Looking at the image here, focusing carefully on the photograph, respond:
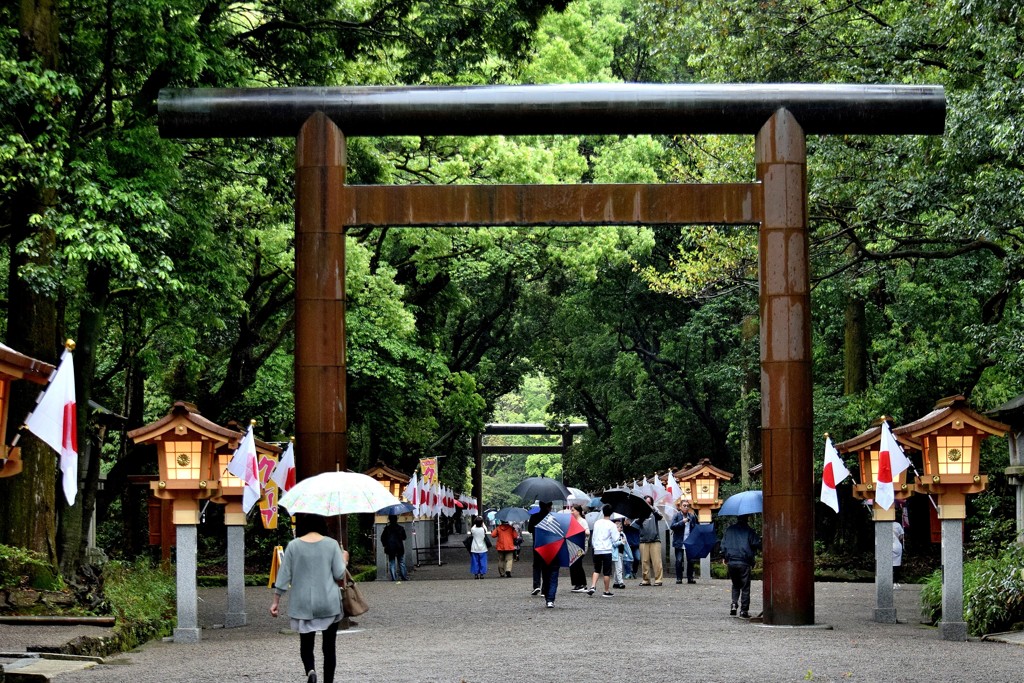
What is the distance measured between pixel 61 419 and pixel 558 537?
→ 10340 mm

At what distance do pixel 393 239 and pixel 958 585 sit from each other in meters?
22.0

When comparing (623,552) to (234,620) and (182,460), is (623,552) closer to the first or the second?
(234,620)

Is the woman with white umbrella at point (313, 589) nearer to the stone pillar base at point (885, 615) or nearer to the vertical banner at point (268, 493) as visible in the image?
the stone pillar base at point (885, 615)

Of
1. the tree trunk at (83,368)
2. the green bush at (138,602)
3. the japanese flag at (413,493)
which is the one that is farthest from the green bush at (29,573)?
the japanese flag at (413,493)

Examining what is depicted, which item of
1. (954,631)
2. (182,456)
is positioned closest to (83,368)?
(182,456)

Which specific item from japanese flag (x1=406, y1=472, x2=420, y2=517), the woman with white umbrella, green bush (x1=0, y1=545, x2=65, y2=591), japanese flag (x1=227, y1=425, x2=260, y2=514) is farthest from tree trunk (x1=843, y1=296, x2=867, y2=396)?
the woman with white umbrella

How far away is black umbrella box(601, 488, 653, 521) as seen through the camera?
1109 inches

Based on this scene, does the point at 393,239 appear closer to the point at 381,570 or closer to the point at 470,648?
the point at 381,570

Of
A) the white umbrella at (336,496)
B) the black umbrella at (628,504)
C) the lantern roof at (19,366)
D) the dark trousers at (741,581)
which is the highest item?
the lantern roof at (19,366)

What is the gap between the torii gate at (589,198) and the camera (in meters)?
16.7

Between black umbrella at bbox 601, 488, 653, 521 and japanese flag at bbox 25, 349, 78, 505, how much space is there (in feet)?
53.2

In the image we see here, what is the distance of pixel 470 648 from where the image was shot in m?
14.8

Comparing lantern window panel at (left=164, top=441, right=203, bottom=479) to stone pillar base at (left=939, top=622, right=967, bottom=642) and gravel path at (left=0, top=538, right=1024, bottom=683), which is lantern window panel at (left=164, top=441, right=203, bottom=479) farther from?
stone pillar base at (left=939, top=622, right=967, bottom=642)

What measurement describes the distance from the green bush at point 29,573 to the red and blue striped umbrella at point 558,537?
723 cm
